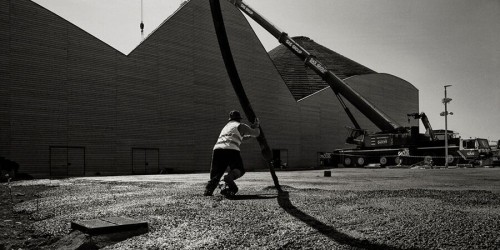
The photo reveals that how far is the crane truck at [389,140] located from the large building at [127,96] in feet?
17.7

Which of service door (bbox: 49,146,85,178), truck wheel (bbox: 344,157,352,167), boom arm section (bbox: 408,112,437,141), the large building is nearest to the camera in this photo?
the large building

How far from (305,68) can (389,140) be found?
24382mm

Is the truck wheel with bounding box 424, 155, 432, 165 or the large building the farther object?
the truck wheel with bounding box 424, 155, 432, 165

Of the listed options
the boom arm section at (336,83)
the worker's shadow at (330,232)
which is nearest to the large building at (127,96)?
the boom arm section at (336,83)

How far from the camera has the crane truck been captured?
103 ft

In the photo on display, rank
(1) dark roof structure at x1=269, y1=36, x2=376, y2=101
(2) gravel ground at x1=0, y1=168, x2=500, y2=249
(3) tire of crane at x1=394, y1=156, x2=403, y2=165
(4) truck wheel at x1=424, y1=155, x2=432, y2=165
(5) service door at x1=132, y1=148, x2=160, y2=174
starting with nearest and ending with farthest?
(2) gravel ground at x1=0, y1=168, x2=500, y2=249
(5) service door at x1=132, y1=148, x2=160, y2=174
(4) truck wheel at x1=424, y1=155, x2=432, y2=165
(3) tire of crane at x1=394, y1=156, x2=403, y2=165
(1) dark roof structure at x1=269, y1=36, x2=376, y2=101

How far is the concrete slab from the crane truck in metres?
29.0

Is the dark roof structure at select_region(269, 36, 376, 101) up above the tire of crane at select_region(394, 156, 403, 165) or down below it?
above

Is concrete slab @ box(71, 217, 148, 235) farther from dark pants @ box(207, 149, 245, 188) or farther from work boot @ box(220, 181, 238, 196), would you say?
dark pants @ box(207, 149, 245, 188)

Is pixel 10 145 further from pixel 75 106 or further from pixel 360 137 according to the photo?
pixel 360 137

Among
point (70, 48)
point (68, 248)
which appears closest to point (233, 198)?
point (68, 248)

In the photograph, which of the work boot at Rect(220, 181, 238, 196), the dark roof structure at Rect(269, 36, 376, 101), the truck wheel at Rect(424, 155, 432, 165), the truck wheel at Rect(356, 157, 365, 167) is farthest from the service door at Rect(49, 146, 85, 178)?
the dark roof structure at Rect(269, 36, 376, 101)

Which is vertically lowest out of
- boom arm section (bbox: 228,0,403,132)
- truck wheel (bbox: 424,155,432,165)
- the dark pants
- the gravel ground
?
truck wheel (bbox: 424,155,432,165)

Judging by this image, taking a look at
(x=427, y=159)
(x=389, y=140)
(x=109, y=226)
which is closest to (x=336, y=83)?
(x=389, y=140)
